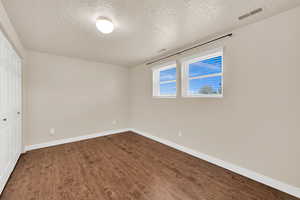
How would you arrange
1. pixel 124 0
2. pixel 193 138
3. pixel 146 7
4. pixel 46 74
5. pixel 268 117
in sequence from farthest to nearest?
pixel 46 74, pixel 193 138, pixel 268 117, pixel 146 7, pixel 124 0

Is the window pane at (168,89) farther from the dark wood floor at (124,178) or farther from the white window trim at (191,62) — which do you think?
the dark wood floor at (124,178)

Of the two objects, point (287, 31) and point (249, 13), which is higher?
point (249, 13)

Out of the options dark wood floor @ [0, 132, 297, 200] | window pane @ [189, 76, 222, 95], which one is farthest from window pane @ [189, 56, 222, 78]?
dark wood floor @ [0, 132, 297, 200]

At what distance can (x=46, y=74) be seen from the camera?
3031mm

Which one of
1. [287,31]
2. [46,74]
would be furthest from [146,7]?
[46,74]

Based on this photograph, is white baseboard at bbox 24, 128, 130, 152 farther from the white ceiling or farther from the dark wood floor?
the white ceiling

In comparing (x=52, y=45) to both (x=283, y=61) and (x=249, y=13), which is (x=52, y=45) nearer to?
(x=249, y=13)

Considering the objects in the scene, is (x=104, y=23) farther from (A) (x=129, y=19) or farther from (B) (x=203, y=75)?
(B) (x=203, y=75)

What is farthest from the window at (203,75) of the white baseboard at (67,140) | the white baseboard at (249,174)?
the white baseboard at (67,140)

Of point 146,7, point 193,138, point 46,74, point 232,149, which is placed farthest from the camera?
point 46,74

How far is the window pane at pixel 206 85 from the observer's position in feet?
7.61

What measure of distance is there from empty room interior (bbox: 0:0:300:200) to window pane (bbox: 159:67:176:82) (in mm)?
41

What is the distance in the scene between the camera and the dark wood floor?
1.51 m

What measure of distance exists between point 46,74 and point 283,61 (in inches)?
185
